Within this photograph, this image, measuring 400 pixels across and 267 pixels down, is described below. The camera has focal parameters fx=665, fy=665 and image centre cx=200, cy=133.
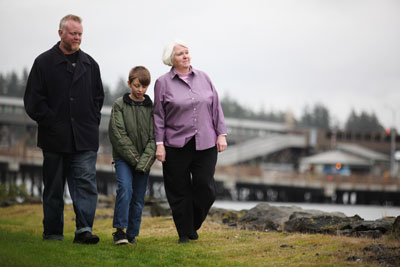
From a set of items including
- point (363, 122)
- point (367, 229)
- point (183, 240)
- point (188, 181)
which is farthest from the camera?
point (363, 122)

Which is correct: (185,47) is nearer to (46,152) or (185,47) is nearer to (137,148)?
(137,148)

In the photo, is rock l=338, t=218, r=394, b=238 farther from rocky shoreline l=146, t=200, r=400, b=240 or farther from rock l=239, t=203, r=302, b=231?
rock l=239, t=203, r=302, b=231

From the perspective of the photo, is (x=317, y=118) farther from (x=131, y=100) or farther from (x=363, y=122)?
(x=131, y=100)

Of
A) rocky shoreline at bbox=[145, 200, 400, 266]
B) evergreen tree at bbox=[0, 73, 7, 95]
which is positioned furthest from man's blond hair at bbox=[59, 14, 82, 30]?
evergreen tree at bbox=[0, 73, 7, 95]

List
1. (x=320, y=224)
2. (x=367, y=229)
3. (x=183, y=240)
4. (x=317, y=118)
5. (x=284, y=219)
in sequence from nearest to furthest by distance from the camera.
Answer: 1. (x=183, y=240)
2. (x=367, y=229)
3. (x=320, y=224)
4. (x=284, y=219)
5. (x=317, y=118)

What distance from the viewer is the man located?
22.4 ft

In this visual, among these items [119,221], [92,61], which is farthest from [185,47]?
[119,221]

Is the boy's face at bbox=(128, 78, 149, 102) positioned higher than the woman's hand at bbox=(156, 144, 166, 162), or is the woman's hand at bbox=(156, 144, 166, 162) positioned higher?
the boy's face at bbox=(128, 78, 149, 102)

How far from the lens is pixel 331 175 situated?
5819 centimetres

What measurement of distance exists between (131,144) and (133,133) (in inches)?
5.4

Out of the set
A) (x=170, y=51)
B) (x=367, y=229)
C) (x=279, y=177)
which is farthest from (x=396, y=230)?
(x=279, y=177)

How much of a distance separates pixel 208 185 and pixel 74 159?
57.8 inches

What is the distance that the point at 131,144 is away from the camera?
7.00 meters

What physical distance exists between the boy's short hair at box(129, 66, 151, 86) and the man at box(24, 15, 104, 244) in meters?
0.42
